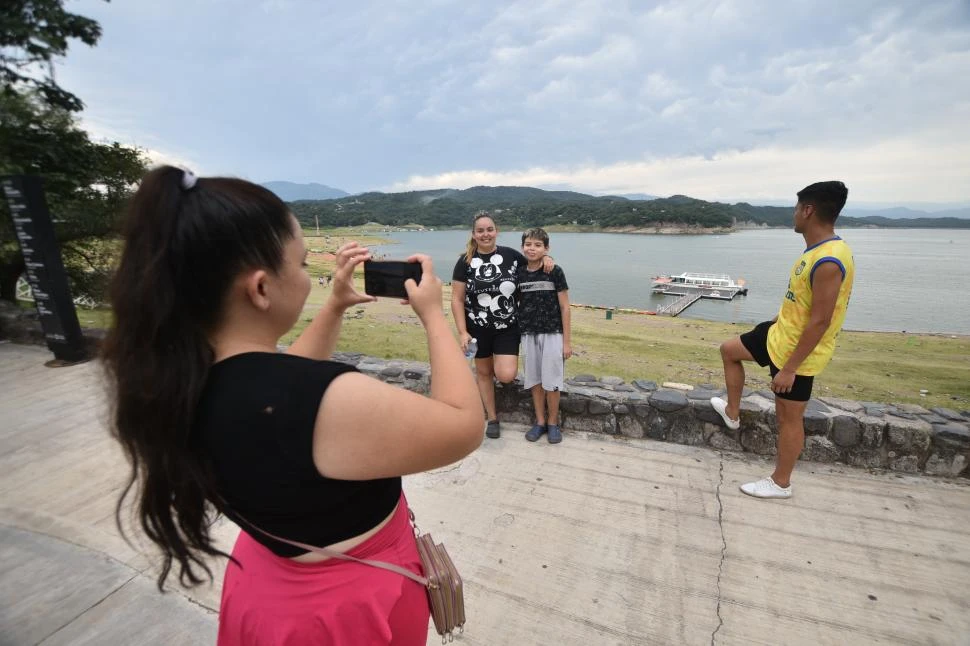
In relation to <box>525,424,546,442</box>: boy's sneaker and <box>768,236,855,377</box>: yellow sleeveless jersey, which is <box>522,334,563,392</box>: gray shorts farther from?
<box>768,236,855,377</box>: yellow sleeveless jersey

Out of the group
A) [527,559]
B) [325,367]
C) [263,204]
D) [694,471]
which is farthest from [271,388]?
[694,471]

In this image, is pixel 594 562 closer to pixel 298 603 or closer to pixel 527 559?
pixel 527 559

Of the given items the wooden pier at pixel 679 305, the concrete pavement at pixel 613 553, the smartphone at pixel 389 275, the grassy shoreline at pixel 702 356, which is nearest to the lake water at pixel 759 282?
the wooden pier at pixel 679 305

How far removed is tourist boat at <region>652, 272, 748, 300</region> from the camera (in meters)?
40.8

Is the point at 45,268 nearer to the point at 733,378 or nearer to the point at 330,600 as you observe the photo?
the point at 330,600

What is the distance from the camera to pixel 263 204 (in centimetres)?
90

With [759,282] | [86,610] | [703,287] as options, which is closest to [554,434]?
[86,610]

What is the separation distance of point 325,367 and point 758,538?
3031 millimetres

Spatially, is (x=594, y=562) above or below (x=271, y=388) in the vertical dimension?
below

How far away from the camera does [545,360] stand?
3904 mm

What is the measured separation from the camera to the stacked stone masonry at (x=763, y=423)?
3334mm

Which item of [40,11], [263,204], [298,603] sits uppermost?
[40,11]

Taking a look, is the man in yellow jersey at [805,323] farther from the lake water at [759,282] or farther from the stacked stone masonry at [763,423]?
the lake water at [759,282]

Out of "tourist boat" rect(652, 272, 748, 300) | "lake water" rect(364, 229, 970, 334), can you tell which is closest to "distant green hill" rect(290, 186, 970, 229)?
"lake water" rect(364, 229, 970, 334)
